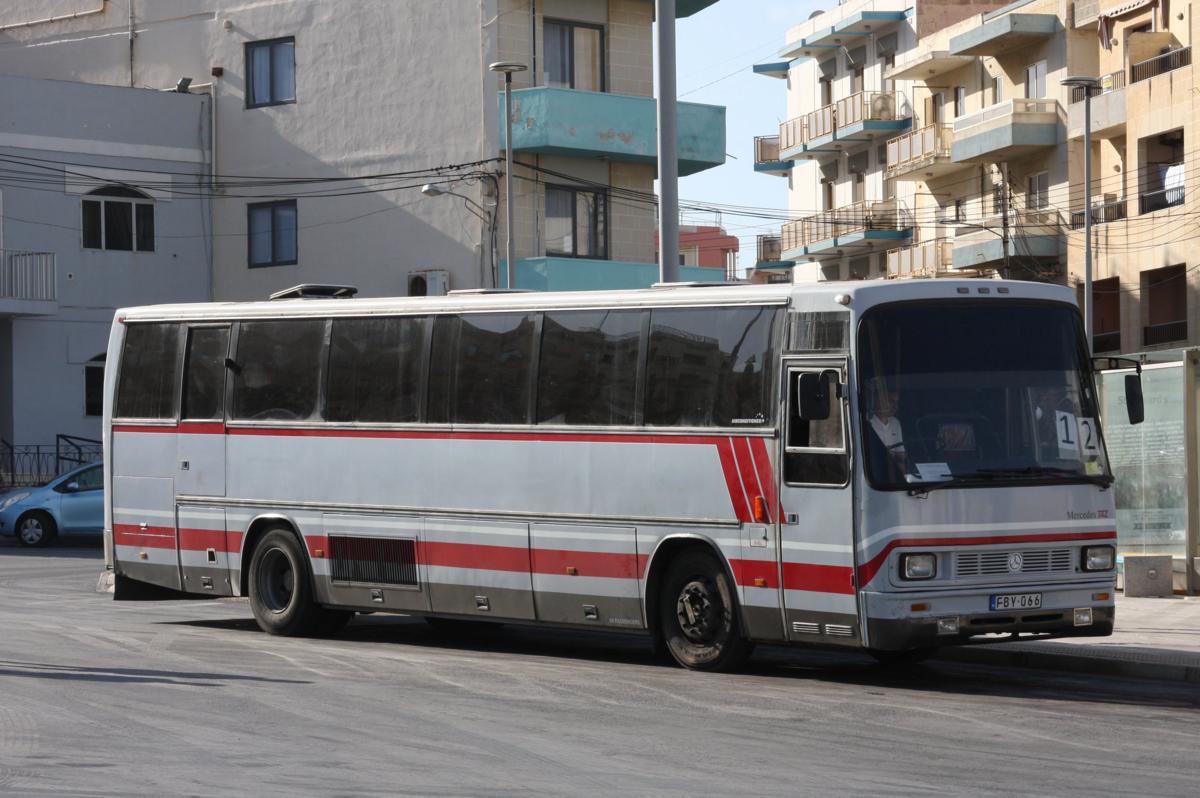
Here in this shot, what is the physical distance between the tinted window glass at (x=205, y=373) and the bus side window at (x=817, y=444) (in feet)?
22.5

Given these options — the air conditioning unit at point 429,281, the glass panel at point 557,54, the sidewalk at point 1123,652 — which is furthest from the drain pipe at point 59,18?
the sidewalk at point 1123,652

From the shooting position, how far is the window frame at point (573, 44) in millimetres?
42188

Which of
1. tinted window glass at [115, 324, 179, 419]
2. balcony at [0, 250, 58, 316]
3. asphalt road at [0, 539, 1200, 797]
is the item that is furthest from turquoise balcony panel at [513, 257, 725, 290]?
asphalt road at [0, 539, 1200, 797]

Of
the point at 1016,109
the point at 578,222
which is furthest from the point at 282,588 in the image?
the point at 1016,109

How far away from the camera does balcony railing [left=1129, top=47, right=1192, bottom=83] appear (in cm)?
5351

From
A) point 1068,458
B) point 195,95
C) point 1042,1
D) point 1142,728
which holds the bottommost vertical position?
point 1142,728

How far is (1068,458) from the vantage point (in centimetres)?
1427

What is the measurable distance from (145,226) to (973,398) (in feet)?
113

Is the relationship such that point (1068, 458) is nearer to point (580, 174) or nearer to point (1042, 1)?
point (580, 174)

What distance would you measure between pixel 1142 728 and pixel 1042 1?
52467mm

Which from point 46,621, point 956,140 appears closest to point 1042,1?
point 956,140

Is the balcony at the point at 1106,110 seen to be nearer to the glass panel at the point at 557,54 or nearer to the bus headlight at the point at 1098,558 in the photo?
the glass panel at the point at 557,54

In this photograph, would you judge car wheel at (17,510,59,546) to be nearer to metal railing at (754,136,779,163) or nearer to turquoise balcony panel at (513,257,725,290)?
turquoise balcony panel at (513,257,725,290)

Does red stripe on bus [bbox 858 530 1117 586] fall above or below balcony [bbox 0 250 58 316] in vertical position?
below
